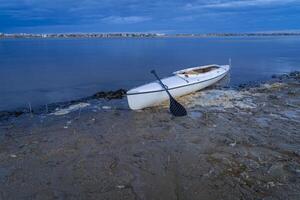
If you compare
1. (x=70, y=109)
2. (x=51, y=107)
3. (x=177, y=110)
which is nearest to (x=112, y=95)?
(x=70, y=109)

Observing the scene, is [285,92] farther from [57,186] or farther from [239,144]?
[57,186]

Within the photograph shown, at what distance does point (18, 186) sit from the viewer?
7727mm

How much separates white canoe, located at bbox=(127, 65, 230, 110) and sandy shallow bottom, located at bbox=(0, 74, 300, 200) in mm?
501

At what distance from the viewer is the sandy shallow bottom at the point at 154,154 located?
24.6 ft

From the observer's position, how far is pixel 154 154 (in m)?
9.58

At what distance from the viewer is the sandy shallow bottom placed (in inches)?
Result: 296

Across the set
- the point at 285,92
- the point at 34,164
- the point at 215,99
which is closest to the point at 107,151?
the point at 34,164

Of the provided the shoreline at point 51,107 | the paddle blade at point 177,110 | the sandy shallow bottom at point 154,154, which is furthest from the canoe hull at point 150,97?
the shoreline at point 51,107

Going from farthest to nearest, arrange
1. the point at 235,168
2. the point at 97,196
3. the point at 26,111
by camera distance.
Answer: the point at 26,111, the point at 235,168, the point at 97,196

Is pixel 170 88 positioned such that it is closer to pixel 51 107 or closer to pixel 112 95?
Answer: pixel 112 95

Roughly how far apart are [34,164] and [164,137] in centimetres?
423

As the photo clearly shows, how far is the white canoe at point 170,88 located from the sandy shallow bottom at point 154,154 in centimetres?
50

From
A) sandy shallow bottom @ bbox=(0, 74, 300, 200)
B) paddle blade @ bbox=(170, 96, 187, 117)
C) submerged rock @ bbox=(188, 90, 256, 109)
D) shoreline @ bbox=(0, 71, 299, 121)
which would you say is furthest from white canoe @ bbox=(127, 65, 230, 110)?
shoreline @ bbox=(0, 71, 299, 121)

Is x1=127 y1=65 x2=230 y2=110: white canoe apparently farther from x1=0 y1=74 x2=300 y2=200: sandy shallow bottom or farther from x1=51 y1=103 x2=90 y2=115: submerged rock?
x1=51 y1=103 x2=90 y2=115: submerged rock
